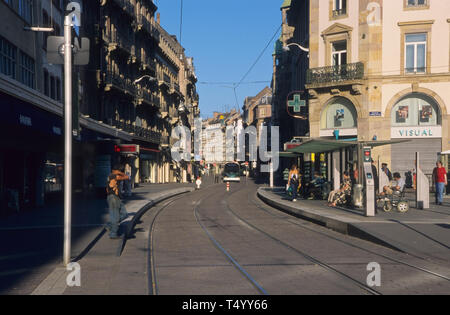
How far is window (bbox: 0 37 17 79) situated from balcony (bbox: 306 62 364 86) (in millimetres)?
18660

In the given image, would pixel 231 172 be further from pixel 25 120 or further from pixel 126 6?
pixel 25 120

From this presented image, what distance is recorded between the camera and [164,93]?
6438cm

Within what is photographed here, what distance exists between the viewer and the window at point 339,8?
3278 cm

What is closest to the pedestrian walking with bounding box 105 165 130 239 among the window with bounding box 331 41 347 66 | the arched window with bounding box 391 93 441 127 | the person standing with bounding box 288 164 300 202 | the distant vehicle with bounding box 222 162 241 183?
the person standing with bounding box 288 164 300 202

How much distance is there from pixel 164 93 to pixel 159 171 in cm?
1000

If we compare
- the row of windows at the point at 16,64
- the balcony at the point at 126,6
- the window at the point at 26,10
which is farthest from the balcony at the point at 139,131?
the window at the point at 26,10

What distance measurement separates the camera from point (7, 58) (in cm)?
1978

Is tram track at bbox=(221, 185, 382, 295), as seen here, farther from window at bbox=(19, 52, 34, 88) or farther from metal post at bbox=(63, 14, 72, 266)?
window at bbox=(19, 52, 34, 88)

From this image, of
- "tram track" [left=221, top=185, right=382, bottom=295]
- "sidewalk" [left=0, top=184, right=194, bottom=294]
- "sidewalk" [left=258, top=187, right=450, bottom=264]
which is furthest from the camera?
"sidewalk" [left=258, top=187, right=450, bottom=264]

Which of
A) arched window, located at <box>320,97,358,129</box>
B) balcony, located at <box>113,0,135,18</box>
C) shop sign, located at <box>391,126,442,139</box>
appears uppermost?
balcony, located at <box>113,0,135,18</box>

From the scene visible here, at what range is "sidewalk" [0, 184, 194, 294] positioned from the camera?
301 inches

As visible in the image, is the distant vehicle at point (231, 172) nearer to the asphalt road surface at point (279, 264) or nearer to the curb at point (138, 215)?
the curb at point (138, 215)
